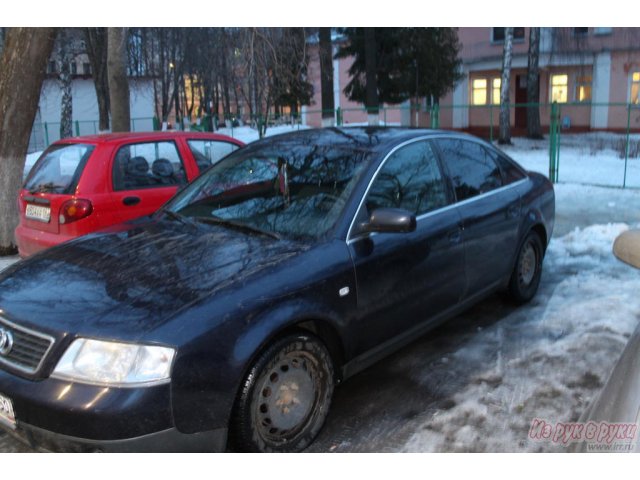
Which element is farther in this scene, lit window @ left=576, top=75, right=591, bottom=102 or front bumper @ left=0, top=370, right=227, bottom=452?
lit window @ left=576, top=75, right=591, bottom=102

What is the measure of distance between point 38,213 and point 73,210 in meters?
0.47

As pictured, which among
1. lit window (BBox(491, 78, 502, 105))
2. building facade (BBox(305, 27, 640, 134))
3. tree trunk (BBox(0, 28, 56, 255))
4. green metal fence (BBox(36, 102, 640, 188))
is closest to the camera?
tree trunk (BBox(0, 28, 56, 255))

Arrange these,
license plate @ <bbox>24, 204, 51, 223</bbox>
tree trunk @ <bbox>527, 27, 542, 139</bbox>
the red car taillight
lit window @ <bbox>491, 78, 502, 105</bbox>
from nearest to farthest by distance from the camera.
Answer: the red car taillight
license plate @ <bbox>24, 204, 51, 223</bbox>
tree trunk @ <bbox>527, 27, 542, 139</bbox>
lit window @ <bbox>491, 78, 502, 105</bbox>

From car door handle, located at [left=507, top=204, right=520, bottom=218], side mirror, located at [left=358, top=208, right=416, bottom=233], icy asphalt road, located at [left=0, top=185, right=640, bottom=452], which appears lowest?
icy asphalt road, located at [left=0, top=185, right=640, bottom=452]

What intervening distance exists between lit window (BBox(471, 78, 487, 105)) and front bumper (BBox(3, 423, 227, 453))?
102 feet

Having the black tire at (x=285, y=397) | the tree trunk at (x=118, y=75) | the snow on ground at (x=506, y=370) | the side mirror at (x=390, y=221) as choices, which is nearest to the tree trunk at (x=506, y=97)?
the tree trunk at (x=118, y=75)

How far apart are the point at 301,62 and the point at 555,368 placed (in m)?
8.74

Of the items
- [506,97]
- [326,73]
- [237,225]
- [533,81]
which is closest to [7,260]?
[237,225]

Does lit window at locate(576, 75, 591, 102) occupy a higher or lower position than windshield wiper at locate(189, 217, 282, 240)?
higher

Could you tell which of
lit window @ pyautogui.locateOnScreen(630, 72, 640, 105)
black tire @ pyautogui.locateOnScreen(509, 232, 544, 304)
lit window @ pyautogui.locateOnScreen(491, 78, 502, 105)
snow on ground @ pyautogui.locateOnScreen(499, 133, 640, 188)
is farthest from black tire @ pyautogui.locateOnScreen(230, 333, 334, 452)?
lit window @ pyautogui.locateOnScreen(491, 78, 502, 105)

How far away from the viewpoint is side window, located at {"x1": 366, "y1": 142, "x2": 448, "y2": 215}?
376 centimetres

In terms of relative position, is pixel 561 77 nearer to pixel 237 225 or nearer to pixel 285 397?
pixel 237 225

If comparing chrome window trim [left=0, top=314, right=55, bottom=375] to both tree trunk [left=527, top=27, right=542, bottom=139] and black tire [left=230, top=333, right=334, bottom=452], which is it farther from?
tree trunk [left=527, top=27, right=542, bottom=139]

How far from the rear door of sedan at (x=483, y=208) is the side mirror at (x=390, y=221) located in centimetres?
96
